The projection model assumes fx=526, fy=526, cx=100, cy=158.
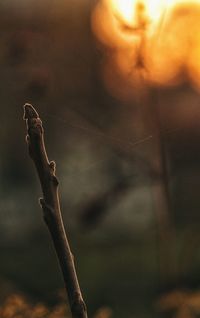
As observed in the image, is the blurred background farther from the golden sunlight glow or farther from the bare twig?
the bare twig

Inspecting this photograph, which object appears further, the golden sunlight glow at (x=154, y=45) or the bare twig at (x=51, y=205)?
the golden sunlight glow at (x=154, y=45)

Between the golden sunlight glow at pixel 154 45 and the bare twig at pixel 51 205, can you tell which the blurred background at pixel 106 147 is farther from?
the bare twig at pixel 51 205

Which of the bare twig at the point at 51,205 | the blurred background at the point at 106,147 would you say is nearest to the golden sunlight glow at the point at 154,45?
the blurred background at the point at 106,147

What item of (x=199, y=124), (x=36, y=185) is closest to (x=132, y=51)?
(x=199, y=124)

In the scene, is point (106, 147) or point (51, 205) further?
point (106, 147)

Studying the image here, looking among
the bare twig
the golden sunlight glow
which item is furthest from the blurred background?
the bare twig

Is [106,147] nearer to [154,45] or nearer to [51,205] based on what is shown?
[154,45]

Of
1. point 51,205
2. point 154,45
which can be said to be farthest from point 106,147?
point 51,205

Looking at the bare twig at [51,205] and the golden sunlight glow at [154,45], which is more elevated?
the golden sunlight glow at [154,45]
